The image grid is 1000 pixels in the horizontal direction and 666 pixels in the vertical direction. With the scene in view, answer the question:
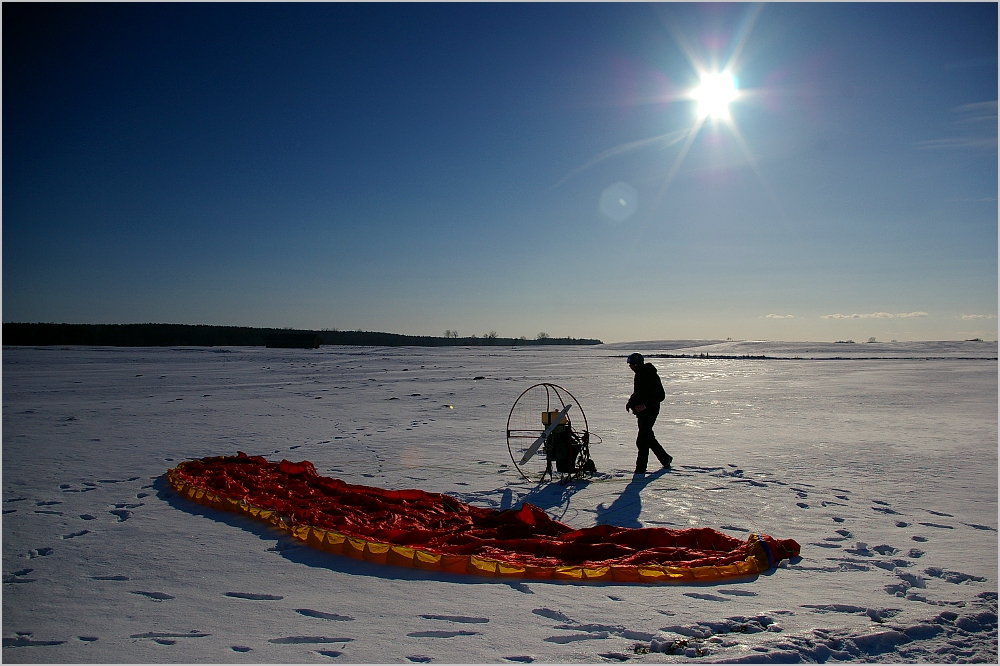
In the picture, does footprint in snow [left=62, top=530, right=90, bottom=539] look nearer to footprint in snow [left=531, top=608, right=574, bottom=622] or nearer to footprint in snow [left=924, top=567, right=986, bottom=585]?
footprint in snow [left=531, top=608, right=574, bottom=622]

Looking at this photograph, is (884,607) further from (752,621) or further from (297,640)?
→ (297,640)

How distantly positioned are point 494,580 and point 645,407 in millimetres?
4714

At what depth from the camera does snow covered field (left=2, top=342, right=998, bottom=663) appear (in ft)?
11.1

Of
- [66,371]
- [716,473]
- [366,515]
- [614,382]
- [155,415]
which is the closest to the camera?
[366,515]

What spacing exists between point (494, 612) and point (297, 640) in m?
1.22

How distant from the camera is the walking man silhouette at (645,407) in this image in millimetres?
8141

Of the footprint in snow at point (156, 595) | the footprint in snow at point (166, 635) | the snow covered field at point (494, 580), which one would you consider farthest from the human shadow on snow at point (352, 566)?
the footprint in snow at point (166, 635)

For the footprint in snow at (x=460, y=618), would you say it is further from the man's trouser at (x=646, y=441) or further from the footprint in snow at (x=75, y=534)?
the man's trouser at (x=646, y=441)

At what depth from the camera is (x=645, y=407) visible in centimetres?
844

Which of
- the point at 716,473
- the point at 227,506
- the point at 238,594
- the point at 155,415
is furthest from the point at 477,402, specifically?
the point at 238,594

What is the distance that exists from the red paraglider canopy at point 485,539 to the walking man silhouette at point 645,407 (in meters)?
2.95

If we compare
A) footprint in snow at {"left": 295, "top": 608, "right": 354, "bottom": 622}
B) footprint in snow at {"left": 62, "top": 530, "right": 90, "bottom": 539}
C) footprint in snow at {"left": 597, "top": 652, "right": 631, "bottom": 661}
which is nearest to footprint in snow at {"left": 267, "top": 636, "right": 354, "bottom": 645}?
footprint in snow at {"left": 295, "top": 608, "right": 354, "bottom": 622}

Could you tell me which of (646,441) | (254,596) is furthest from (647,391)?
(254,596)

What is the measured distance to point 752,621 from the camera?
363 centimetres
